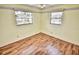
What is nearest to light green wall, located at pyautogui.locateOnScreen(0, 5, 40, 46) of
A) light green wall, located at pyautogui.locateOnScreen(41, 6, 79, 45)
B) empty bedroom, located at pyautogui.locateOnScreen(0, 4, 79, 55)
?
empty bedroom, located at pyautogui.locateOnScreen(0, 4, 79, 55)

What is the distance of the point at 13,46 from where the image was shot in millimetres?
1198

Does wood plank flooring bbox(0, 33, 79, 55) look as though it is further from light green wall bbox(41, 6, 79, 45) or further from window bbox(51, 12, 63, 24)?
window bbox(51, 12, 63, 24)

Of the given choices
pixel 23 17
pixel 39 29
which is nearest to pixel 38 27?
pixel 39 29

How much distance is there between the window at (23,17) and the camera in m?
1.18

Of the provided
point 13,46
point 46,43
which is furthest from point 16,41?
point 46,43

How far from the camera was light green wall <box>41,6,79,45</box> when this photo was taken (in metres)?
1.18

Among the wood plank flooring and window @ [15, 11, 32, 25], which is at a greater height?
window @ [15, 11, 32, 25]

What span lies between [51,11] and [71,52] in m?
0.65

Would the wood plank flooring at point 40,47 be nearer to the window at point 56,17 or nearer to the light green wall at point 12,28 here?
the light green wall at point 12,28

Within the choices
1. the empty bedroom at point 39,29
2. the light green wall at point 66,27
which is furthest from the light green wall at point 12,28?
the light green wall at point 66,27

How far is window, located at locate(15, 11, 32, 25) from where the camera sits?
3.86ft
